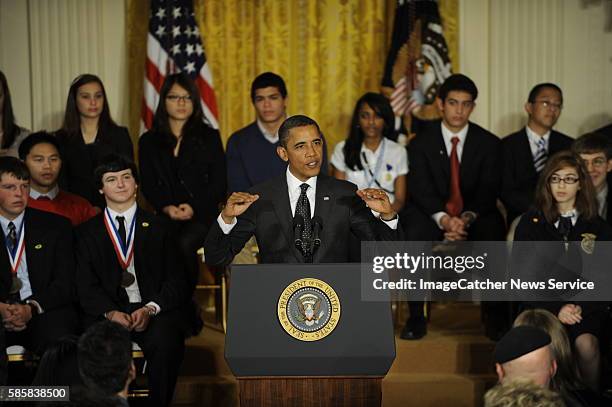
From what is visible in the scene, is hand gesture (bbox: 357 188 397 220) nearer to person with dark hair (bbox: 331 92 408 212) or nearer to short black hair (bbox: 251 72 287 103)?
person with dark hair (bbox: 331 92 408 212)

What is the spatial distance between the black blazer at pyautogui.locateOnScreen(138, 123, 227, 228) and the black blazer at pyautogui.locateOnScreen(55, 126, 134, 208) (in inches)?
6.3

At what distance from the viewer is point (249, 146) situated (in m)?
6.62

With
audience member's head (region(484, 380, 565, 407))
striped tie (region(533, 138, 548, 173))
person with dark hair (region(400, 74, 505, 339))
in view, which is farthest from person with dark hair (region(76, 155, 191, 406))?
audience member's head (region(484, 380, 565, 407))

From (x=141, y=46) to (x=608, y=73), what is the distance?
135 inches

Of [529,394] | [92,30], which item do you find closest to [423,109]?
[92,30]

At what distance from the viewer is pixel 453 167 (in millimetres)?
6516

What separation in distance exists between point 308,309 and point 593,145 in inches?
114

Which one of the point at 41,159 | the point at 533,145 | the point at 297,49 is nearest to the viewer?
the point at 41,159

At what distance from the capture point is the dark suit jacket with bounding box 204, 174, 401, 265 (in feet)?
15.0

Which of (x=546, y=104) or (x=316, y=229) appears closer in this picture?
(x=316, y=229)

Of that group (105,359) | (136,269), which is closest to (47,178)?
(136,269)

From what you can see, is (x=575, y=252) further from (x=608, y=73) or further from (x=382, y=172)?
(x=608, y=73)

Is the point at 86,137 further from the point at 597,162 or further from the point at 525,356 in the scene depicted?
the point at 525,356

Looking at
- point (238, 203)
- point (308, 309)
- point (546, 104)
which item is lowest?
point (308, 309)
